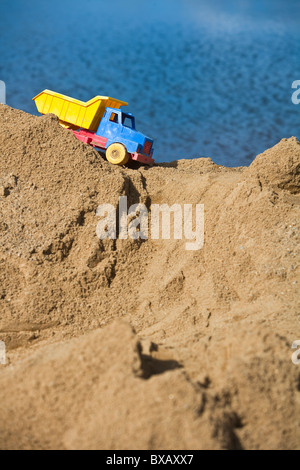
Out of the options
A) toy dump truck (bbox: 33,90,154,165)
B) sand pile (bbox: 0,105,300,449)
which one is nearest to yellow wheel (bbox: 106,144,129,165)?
toy dump truck (bbox: 33,90,154,165)

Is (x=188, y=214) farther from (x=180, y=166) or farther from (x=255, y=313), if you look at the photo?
(x=180, y=166)

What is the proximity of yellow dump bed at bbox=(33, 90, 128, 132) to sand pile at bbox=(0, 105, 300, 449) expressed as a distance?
153cm

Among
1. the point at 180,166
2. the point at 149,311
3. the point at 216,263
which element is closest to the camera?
the point at 149,311

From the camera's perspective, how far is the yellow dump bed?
28.2 feet

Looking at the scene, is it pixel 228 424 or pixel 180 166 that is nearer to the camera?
pixel 228 424

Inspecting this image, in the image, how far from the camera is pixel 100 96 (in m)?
8.52

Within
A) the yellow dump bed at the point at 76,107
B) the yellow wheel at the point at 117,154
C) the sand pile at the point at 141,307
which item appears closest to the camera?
the sand pile at the point at 141,307

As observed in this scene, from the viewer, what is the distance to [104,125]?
8.56m

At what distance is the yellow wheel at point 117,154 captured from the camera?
8.14 metres

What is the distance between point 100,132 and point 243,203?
12.2ft

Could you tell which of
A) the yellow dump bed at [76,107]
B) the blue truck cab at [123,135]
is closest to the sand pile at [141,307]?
the blue truck cab at [123,135]

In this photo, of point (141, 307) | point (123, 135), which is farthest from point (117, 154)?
point (141, 307)

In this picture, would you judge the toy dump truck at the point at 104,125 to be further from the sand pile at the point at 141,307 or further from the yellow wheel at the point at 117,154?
the sand pile at the point at 141,307
